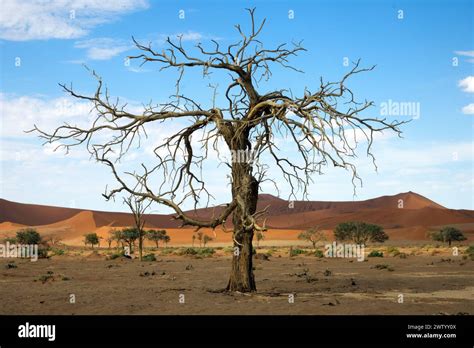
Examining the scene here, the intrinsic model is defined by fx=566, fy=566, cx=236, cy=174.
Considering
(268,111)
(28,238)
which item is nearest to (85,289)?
(268,111)

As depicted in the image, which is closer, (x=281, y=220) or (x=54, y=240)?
(x=54, y=240)

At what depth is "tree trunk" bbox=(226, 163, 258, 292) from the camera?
15547mm

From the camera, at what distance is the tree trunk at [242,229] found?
1555 cm

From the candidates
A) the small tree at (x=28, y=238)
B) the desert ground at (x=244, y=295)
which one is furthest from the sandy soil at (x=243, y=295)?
the small tree at (x=28, y=238)

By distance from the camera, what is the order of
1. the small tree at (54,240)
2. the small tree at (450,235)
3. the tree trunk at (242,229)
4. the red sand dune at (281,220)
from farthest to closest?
the red sand dune at (281,220) → the small tree at (54,240) → the small tree at (450,235) → the tree trunk at (242,229)

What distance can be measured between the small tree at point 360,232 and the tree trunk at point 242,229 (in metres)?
50.5

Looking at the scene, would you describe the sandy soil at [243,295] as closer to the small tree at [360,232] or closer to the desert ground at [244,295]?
the desert ground at [244,295]

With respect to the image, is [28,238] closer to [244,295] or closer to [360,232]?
[360,232]

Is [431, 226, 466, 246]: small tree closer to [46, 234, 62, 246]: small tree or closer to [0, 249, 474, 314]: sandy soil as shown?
[0, 249, 474, 314]: sandy soil

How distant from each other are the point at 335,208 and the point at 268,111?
148m

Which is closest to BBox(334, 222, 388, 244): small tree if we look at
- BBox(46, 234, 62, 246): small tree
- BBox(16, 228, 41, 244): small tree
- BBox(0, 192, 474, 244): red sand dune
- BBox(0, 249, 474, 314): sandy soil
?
BBox(0, 192, 474, 244): red sand dune

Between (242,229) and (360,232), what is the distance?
52.7m

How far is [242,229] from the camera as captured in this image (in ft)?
51.7

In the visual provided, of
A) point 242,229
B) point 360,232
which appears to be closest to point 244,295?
point 242,229
